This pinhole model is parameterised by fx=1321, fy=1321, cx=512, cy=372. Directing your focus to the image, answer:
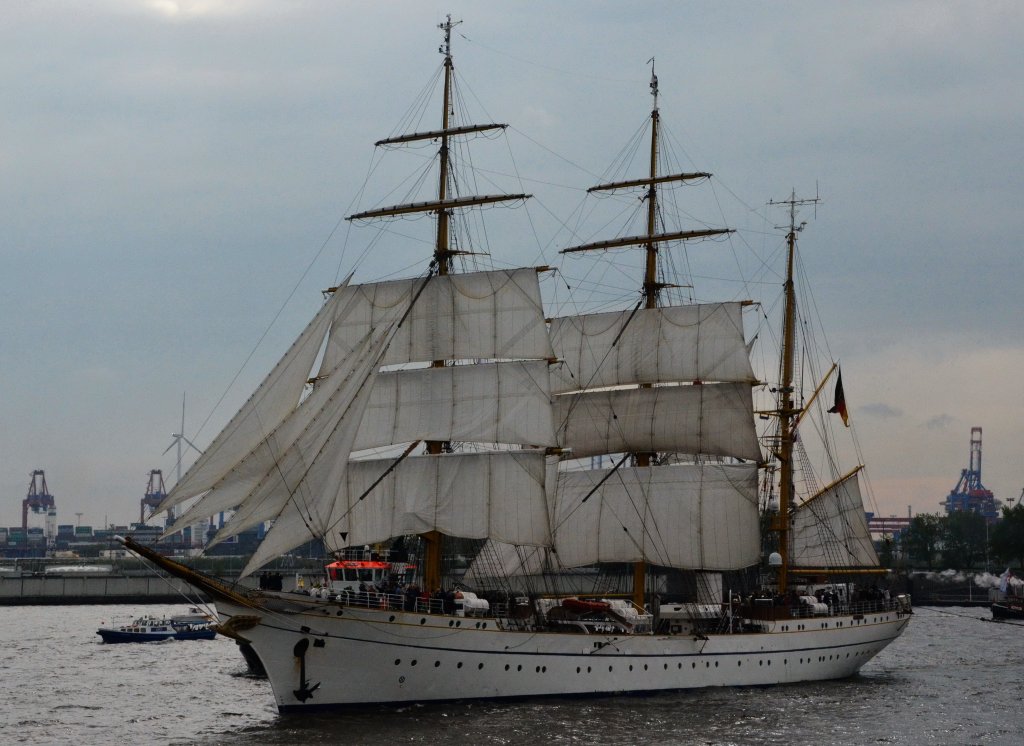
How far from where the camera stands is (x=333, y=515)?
5816 cm

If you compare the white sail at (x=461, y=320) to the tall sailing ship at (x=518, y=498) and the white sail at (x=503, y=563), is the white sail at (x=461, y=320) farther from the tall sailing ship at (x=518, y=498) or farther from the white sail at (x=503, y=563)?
the white sail at (x=503, y=563)

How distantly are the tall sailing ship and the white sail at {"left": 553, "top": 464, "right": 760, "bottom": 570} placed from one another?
0.12 metres

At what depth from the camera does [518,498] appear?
196ft

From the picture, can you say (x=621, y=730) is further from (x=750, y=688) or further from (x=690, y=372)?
(x=690, y=372)

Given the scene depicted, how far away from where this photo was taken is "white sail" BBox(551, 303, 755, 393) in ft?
230

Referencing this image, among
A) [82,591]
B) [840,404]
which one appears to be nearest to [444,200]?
[840,404]

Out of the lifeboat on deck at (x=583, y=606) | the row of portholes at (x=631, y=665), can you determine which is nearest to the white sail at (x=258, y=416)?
the row of portholes at (x=631, y=665)

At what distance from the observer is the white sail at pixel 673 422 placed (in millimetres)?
69625

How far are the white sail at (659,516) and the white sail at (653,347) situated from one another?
510cm

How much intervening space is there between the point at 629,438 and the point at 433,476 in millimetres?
15136

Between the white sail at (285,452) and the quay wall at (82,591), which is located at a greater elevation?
the white sail at (285,452)

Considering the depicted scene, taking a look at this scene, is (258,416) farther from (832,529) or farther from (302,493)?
(832,529)

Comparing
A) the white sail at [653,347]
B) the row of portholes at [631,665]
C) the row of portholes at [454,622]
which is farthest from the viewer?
the white sail at [653,347]

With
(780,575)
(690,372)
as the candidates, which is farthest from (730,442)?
(780,575)
